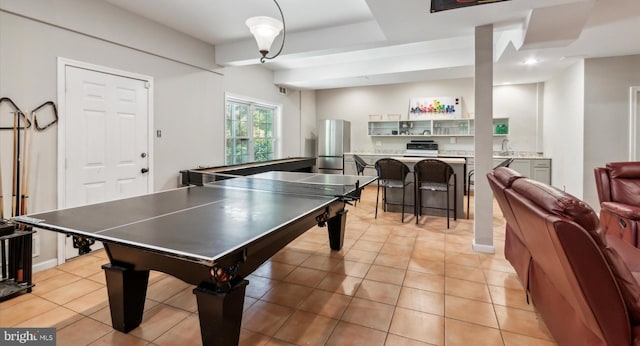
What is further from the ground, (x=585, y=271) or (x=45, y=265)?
(x=585, y=271)

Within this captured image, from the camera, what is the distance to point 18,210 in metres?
2.70

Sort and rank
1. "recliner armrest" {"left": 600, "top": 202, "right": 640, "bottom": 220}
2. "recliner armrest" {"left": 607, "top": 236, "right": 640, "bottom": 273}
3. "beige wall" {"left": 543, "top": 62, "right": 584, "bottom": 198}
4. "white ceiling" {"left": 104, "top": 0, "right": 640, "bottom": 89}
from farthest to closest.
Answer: "beige wall" {"left": 543, "top": 62, "right": 584, "bottom": 198}, "white ceiling" {"left": 104, "top": 0, "right": 640, "bottom": 89}, "recliner armrest" {"left": 600, "top": 202, "right": 640, "bottom": 220}, "recliner armrest" {"left": 607, "top": 236, "right": 640, "bottom": 273}

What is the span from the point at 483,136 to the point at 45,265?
4.83m

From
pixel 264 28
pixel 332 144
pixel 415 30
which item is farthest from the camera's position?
pixel 332 144

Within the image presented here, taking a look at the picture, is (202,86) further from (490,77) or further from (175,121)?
(490,77)

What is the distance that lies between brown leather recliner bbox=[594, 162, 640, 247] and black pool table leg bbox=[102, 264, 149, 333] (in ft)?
13.8

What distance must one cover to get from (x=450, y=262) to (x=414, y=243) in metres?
0.61

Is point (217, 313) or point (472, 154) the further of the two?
point (472, 154)

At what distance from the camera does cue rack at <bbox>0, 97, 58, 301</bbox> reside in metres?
2.46

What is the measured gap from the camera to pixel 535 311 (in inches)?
85.6

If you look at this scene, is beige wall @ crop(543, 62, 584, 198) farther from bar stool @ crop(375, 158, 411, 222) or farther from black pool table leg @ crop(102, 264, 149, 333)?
black pool table leg @ crop(102, 264, 149, 333)

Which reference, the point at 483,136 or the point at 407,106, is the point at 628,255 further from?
the point at 407,106

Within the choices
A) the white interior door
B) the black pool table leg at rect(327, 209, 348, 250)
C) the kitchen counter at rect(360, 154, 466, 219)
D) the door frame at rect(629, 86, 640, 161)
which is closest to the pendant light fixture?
the black pool table leg at rect(327, 209, 348, 250)

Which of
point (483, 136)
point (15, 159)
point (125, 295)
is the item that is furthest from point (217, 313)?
point (483, 136)
